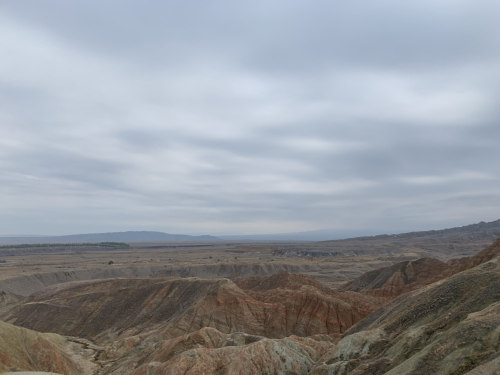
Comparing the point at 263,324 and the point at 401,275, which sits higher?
the point at 401,275

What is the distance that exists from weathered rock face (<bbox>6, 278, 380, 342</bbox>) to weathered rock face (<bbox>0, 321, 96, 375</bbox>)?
Answer: 13238mm

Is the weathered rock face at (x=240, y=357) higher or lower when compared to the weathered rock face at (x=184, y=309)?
higher

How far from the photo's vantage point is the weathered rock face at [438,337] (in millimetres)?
18797

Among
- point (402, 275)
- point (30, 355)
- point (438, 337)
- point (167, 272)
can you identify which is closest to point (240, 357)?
point (438, 337)

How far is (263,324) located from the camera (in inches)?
2210

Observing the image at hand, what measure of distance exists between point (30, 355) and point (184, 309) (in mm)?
30150

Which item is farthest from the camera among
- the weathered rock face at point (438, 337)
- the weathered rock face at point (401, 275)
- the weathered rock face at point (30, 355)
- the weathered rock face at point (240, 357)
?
the weathered rock face at point (401, 275)

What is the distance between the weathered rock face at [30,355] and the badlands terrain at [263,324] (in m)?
0.14

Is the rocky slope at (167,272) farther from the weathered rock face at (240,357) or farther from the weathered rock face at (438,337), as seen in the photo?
the weathered rock face at (438,337)

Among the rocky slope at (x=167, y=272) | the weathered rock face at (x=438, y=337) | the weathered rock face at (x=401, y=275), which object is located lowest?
the rocky slope at (x=167, y=272)

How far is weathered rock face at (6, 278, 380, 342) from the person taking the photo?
5547cm

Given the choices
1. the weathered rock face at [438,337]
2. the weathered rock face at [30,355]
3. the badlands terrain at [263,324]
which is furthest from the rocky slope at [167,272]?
the weathered rock face at [438,337]

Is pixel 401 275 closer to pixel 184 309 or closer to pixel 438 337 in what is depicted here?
pixel 184 309

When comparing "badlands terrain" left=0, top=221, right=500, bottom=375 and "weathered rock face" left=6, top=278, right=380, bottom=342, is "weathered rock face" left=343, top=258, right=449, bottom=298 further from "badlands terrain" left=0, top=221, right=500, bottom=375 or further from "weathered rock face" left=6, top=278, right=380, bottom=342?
"weathered rock face" left=6, top=278, right=380, bottom=342
